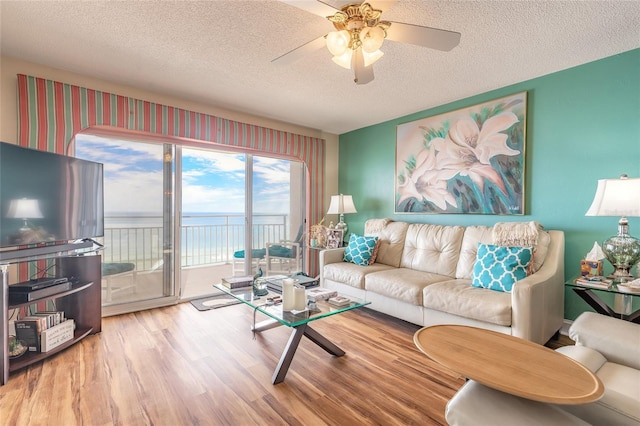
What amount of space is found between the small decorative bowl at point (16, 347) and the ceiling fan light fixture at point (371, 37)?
3.05 m

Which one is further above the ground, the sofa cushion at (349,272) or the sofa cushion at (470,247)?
the sofa cushion at (470,247)

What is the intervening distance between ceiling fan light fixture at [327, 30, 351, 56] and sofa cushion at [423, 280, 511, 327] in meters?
1.97

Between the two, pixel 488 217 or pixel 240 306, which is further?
pixel 240 306

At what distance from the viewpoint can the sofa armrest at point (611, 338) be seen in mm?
1337

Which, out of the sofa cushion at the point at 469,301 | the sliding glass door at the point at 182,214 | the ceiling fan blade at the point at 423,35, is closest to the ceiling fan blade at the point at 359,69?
the ceiling fan blade at the point at 423,35

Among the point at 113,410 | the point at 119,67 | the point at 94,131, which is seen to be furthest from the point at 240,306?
the point at 119,67

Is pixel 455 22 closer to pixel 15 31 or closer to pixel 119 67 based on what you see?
pixel 119 67

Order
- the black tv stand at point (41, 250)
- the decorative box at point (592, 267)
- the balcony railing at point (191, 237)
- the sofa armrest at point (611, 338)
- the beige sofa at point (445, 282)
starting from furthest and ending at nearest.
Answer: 1. the balcony railing at point (191, 237)
2. the decorative box at point (592, 267)
3. the beige sofa at point (445, 282)
4. the black tv stand at point (41, 250)
5. the sofa armrest at point (611, 338)

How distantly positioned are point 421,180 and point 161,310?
11.0 feet

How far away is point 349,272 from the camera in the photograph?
10.6 ft

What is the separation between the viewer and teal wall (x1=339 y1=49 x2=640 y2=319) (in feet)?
7.60

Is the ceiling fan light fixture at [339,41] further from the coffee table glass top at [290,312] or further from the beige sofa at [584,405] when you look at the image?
the beige sofa at [584,405]

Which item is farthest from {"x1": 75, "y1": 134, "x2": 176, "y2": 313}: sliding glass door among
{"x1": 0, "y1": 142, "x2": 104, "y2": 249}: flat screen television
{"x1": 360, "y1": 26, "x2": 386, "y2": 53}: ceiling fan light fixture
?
{"x1": 360, "y1": 26, "x2": 386, "y2": 53}: ceiling fan light fixture

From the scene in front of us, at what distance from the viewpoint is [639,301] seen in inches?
89.9
